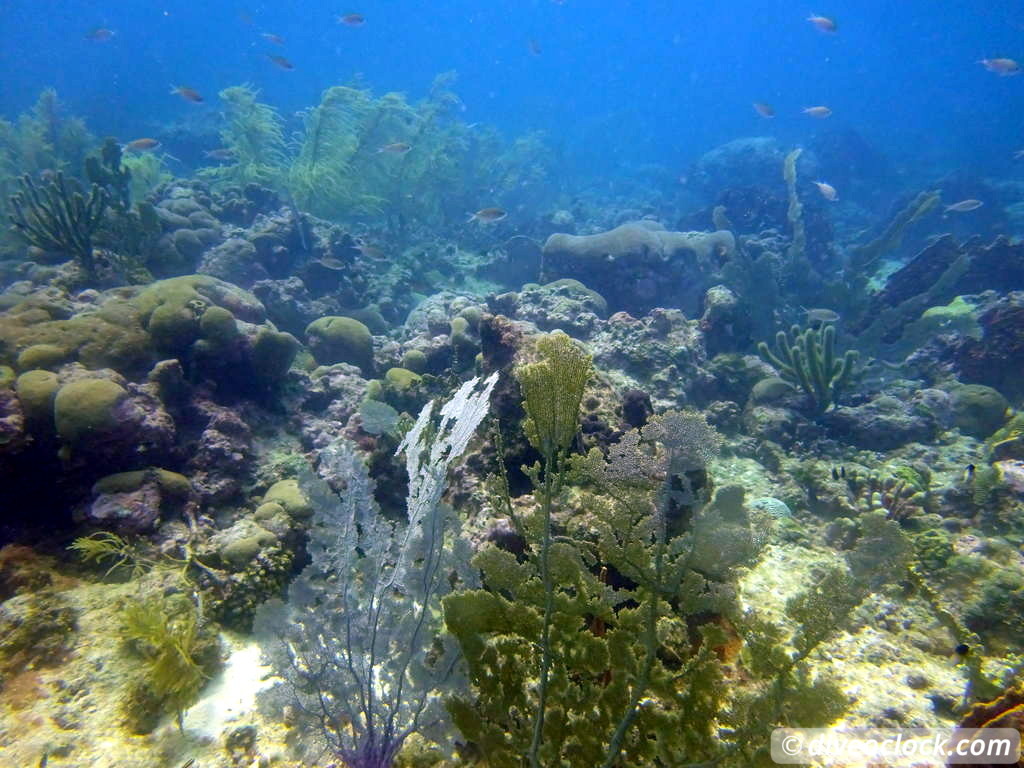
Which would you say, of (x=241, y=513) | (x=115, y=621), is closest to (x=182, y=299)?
(x=241, y=513)

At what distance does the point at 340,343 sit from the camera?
26.5 ft

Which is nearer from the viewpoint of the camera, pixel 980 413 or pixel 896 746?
pixel 896 746

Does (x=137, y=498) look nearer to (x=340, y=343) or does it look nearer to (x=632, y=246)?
(x=340, y=343)

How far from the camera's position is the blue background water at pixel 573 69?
4216 centimetres

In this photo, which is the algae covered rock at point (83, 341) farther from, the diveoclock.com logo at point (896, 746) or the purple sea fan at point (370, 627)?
the diveoclock.com logo at point (896, 746)

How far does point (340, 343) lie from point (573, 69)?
120 m

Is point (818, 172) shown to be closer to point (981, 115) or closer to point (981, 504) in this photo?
point (981, 504)

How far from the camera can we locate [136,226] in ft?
29.5

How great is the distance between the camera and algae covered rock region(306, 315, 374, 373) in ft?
26.5

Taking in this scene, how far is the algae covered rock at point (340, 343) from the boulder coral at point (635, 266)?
534cm

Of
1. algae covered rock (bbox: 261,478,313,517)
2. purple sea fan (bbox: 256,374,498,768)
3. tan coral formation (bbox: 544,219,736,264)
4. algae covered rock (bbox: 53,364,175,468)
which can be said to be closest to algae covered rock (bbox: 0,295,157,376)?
algae covered rock (bbox: 53,364,175,468)

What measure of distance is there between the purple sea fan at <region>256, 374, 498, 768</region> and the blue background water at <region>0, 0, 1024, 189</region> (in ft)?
66.1

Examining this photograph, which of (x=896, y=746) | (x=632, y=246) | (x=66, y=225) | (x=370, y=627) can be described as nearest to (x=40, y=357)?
(x=370, y=627)

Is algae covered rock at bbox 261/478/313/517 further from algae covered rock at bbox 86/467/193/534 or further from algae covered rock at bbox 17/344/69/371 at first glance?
algae covered rock at bbox 17/344/69/371
